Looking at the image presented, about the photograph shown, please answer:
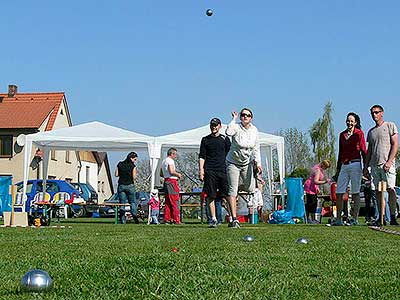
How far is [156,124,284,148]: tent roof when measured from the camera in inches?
811

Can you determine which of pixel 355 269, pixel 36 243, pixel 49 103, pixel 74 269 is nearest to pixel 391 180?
pixel 36 243

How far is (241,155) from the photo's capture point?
12.2 metres

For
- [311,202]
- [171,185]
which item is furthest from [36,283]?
[311,202]

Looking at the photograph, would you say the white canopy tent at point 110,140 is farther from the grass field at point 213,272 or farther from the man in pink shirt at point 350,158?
the grass field at point 213,272

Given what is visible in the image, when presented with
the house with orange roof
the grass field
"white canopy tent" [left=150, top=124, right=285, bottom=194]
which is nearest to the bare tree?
the house with orange roof

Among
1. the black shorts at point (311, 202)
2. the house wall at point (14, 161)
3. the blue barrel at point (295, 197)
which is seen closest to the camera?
the black shorts at point (311, 202)

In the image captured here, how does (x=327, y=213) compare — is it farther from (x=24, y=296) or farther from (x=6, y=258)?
(x=24, y=296)

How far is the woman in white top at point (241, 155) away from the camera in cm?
1216

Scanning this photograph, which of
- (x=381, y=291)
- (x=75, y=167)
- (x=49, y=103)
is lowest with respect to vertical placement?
(x=381, y=291)

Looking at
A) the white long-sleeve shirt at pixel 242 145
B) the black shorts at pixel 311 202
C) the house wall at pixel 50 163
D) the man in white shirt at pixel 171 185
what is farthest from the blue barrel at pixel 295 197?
the house wall at pixel 50 163

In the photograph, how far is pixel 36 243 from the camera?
785cm

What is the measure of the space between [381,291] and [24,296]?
1771mm

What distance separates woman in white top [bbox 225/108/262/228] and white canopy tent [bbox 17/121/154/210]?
7.87m

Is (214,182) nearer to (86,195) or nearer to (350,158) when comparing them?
(350,158)
